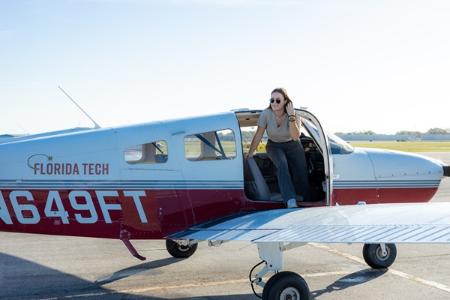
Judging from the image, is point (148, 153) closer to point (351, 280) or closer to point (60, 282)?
point (60, 282)

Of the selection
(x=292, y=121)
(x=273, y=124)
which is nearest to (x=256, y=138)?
(x=273, y=124)

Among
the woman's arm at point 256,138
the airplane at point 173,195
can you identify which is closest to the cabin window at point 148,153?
the airplane at point 173,195

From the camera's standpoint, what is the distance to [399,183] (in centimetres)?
714

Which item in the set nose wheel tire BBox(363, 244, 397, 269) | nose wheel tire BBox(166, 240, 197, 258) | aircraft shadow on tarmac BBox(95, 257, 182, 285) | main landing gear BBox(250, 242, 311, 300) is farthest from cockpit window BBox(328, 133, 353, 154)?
aircraft shadow on tarmac BBox(95, 257, 182, 285)

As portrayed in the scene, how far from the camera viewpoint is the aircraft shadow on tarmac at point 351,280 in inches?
242

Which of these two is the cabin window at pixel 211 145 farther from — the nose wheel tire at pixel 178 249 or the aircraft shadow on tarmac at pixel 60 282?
the nose wheel tire at pixel 178 249

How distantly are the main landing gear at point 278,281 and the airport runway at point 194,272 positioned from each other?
682 mm

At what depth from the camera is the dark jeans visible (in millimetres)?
6234

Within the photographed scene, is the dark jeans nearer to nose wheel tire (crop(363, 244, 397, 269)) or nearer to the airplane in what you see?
the airplane

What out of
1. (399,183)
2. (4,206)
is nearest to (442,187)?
(399,183)

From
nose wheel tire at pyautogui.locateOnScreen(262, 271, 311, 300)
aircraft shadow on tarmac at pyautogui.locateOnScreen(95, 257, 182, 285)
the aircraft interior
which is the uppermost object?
the aircraft interior

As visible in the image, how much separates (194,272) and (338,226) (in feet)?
8.22

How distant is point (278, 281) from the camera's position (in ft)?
17.3

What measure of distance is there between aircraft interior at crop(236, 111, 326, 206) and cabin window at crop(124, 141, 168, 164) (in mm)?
1096
